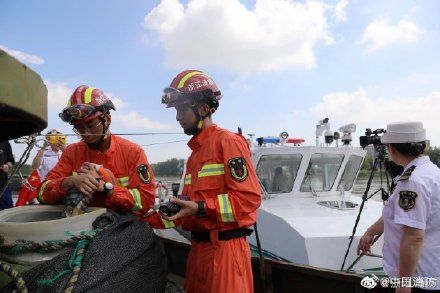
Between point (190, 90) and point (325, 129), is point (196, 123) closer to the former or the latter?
point (190, 90)

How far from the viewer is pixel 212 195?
2109mm

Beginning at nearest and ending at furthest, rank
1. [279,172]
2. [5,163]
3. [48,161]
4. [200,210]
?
[200,210]
[5,163]
[279,172]
[48,161]

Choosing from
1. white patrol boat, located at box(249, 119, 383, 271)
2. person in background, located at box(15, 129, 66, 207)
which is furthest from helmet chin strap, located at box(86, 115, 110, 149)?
white patrol boat, located at box(249, 119, 383, 271)

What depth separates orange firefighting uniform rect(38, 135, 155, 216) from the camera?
215 cm

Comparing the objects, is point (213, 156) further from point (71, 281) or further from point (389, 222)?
point (389, 222)

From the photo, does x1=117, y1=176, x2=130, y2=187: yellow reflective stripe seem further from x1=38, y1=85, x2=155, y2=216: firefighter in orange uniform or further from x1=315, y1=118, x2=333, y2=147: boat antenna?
x1=315, y1=118, x2=333, y2=147: boat antenna

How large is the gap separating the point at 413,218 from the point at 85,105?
6.76 ft

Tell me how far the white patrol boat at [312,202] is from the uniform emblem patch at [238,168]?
7.42 feet

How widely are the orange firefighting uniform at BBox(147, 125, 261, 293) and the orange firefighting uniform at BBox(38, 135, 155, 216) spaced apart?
0.86ft

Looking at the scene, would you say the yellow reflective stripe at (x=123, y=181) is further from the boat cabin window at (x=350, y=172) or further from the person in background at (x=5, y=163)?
the boat cabin window at (x=350, y=172)

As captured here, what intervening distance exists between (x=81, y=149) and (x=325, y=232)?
2.82 meters

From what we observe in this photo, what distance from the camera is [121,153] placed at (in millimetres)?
2447

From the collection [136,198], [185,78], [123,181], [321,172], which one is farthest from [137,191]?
[321,172]

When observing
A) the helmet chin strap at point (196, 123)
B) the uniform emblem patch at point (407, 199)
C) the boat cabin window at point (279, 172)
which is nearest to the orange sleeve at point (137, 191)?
the helmet chin strap at point (196, 123)
